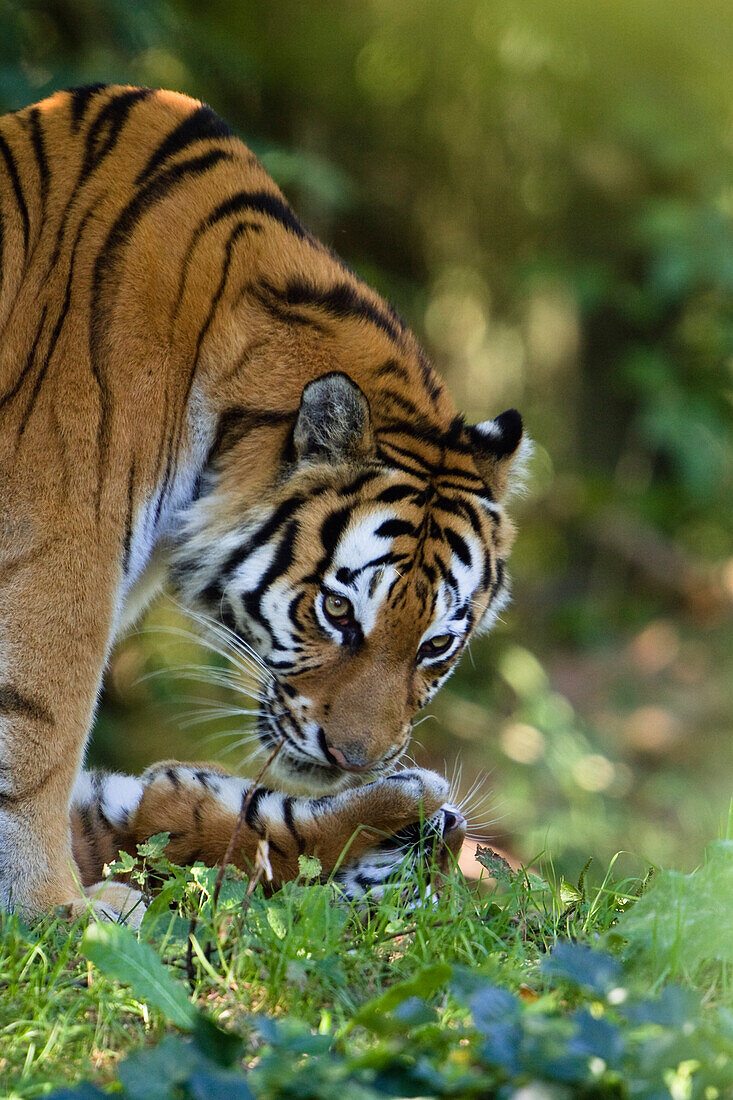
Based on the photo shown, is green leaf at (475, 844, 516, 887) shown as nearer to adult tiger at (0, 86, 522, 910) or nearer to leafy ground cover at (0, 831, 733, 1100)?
leafy ground cover at (0, 831, 733, 1100)

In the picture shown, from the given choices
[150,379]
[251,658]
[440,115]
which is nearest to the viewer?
[150,379]

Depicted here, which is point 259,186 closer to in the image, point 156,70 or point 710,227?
point 156,70

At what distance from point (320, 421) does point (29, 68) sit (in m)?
2.85

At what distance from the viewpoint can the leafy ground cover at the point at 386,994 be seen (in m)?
1.36

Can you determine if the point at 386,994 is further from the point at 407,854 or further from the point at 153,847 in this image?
the point at 407,854

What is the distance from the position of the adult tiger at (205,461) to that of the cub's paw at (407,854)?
0.21 feet

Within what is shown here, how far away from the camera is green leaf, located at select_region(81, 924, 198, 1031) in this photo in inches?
68.1

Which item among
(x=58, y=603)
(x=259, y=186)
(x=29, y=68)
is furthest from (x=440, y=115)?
(x=58, y=603)

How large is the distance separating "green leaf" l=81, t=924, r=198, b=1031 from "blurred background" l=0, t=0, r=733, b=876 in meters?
3.75

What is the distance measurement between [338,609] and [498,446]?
70 centimetres

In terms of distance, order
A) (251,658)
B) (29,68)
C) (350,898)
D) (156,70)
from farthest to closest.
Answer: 1. (156,70)
2. (29,68)
3. (251,658)
4. (350,898)

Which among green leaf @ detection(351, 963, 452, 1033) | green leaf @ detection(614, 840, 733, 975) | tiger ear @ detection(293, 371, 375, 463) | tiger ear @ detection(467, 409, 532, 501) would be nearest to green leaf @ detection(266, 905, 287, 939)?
green leaf @ detection(351, 963, 452, 1033)

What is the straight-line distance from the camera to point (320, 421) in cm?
273

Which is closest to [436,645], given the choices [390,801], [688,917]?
[390,801]
